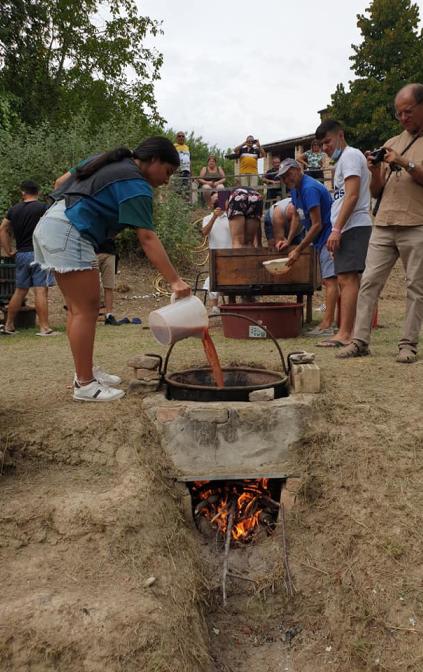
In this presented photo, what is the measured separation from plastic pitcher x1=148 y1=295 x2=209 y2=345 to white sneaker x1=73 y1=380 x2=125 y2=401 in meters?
0.56

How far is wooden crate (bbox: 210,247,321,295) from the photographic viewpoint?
6531 mm

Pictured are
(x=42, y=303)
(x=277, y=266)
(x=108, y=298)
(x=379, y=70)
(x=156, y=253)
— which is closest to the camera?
(x=156, y=253)

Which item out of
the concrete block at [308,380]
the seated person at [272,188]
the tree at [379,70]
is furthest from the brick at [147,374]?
the tree at [379,70]

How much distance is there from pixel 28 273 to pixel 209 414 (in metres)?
4.27

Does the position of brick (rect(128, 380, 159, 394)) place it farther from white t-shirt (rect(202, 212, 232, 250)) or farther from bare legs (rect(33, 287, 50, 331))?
white t-shirt (rect(202, 212, 232, 250))

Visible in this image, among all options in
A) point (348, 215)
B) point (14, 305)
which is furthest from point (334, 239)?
point (14, 305)

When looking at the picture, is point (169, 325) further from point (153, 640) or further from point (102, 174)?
point (153, 640)

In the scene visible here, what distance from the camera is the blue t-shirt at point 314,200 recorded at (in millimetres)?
6062

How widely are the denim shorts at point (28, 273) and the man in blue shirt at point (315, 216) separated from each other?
9.65ft

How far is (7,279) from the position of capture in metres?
7.90

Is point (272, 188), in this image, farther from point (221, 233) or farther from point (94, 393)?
point (94, 393)

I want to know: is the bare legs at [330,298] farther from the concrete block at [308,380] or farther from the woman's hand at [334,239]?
the concrete block at [308,380]

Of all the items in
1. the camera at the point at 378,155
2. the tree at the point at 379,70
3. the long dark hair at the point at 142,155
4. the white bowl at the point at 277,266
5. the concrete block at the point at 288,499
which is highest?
the tree at the point at 379,70

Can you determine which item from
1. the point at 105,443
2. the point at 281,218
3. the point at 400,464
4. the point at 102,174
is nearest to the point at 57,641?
the point at 105,443
